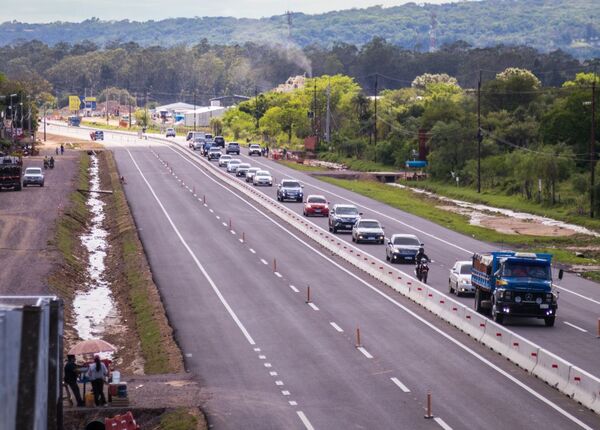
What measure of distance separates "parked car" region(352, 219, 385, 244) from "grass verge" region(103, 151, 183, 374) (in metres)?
11.1

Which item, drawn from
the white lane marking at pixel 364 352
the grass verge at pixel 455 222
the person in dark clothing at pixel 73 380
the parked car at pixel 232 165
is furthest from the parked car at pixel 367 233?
the parked car at pixel 232 165

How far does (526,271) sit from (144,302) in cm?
1505

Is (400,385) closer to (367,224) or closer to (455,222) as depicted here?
(367,224)

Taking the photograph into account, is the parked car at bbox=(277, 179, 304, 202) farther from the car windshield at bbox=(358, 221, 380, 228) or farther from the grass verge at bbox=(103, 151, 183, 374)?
the car windshield at bbox=(358, 221, 380, 228)

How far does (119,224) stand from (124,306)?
26.8m

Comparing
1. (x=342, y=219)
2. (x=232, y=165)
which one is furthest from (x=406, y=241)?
(x=232, y=165)

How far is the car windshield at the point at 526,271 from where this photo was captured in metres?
39.5

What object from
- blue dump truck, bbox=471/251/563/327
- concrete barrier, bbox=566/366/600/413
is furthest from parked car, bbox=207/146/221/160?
concrete barrier, bbox=566/366/600/413

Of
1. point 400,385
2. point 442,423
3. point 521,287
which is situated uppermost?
point 521,287

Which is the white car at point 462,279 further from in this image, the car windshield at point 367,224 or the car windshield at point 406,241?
the car windshield at point 367,224

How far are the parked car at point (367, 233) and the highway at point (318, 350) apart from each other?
6.84 feet

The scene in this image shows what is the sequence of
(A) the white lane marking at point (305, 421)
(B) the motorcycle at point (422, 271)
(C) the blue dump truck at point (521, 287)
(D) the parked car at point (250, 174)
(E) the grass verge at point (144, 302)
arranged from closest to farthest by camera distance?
(A) the white lane marking at point (305, 421) < (E) the grass verge at point (144, 302) < (C) the blue dump truck at point (521, 287) < (B) the motorcycle at point (422, 271) < (D) the parked car at point (250, 174)

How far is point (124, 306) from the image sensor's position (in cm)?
4984

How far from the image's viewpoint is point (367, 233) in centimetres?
6462
